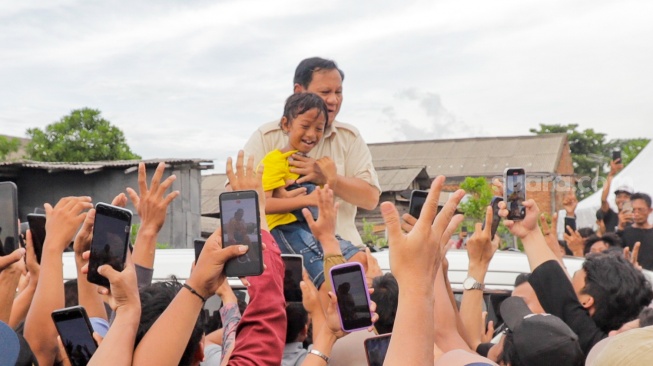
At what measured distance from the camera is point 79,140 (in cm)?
3428

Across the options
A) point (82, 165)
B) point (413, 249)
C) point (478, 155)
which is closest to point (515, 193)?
point (413, 249)

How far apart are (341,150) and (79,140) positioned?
30907 millimetres

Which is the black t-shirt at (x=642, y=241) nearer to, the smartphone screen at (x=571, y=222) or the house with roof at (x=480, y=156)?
the smartphone screen at (x=571, y=222)

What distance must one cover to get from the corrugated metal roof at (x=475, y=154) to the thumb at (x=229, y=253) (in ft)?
158

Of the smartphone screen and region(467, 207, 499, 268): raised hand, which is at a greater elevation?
region(467, 207, 499, 268): raised hand

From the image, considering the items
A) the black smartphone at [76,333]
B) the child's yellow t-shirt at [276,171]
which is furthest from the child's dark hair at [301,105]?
the black smartphone at [76,333]

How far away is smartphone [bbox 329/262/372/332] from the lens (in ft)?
10.3

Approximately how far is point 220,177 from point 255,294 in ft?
132

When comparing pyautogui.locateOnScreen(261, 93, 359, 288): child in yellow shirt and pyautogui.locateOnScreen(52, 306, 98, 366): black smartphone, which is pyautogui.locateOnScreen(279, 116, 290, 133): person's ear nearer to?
pyautogui.locateOnScreen(261, 93, 359, 288): child in yellow shirt

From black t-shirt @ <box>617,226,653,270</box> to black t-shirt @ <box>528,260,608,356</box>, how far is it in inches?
172

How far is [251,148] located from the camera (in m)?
4.84

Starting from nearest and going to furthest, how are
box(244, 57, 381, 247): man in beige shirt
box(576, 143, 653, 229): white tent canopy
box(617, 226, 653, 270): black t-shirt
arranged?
box(244, 57, 381, 247): man in beige shirt < box(617, 226, 653, 270): black t-shirt < box(576, 143, 653, 229): white tent canopy

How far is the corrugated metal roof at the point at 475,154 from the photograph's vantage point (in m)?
51.3

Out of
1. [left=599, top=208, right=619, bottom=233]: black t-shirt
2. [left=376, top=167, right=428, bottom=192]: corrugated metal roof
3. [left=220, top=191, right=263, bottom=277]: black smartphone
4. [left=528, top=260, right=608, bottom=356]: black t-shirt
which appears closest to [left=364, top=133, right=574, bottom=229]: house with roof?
[left=376, top=167, right=428, bottom=192]: corrugated metal roof
